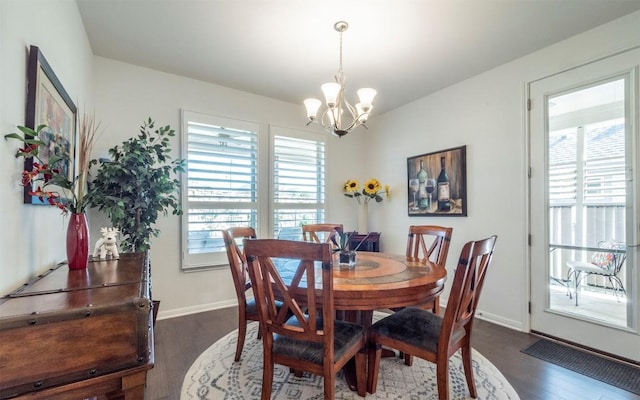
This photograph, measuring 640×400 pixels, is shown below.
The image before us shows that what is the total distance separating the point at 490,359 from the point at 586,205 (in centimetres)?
156

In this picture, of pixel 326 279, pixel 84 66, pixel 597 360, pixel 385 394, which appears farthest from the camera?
pixel 84 66

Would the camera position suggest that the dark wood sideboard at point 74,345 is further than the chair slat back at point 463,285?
No

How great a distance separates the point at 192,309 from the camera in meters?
3.33

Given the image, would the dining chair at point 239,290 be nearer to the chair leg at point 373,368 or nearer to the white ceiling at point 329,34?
the chair leg at point 373,368

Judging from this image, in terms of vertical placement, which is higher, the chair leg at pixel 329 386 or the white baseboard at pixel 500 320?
the chair leg at pixel 329 386

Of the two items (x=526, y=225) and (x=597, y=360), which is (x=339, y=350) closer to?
A: (x=597, y=360)

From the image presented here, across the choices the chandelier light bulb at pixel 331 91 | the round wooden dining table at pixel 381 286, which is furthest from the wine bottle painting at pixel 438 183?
the chandelier light bulb at pixel 331 91

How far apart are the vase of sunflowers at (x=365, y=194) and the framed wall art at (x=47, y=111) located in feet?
10.1

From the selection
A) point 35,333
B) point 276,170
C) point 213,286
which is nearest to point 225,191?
point 276,170

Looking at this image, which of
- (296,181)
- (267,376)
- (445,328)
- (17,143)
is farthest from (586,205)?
(17,143)

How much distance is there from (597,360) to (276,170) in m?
3.60

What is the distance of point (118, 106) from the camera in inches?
119

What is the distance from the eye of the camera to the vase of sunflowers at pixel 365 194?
4.21 meters

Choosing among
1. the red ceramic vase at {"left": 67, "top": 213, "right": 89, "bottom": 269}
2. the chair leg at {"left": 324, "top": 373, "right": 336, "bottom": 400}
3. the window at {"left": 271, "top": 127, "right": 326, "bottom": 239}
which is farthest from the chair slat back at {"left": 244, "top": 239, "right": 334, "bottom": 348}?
the window at {"left": 271, "top": 127, "right": 326, "bottom": 239}
